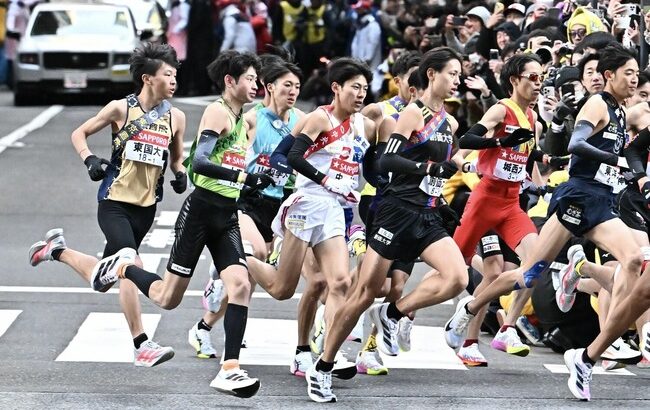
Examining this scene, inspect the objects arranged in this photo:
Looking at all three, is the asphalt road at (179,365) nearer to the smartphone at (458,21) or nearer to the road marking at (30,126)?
the smartphone at (458,21)

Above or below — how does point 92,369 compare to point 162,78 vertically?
below

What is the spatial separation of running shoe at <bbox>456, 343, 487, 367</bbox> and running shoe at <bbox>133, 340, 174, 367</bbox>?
2332 millimetres

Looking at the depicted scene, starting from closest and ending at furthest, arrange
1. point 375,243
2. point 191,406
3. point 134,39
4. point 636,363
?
point 191,406, point 375,243, point 636,363, point 134,39

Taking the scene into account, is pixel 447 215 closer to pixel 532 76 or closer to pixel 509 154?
pixel 509 154

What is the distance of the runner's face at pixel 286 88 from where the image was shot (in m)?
12.6

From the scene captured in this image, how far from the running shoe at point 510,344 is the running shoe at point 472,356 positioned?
22cm

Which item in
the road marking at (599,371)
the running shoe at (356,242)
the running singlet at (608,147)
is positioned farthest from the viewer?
the running shoe at (356,242)

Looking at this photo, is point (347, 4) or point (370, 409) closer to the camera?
point (370, 409)

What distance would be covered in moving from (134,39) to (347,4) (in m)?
3.89

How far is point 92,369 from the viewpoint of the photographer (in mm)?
11789

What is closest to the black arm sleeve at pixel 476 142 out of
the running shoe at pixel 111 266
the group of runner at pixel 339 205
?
the group of runner at pixel 339 205

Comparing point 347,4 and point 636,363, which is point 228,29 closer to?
point 347,4

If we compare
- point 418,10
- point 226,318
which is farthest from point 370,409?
point 418,10

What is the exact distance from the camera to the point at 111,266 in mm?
11617
